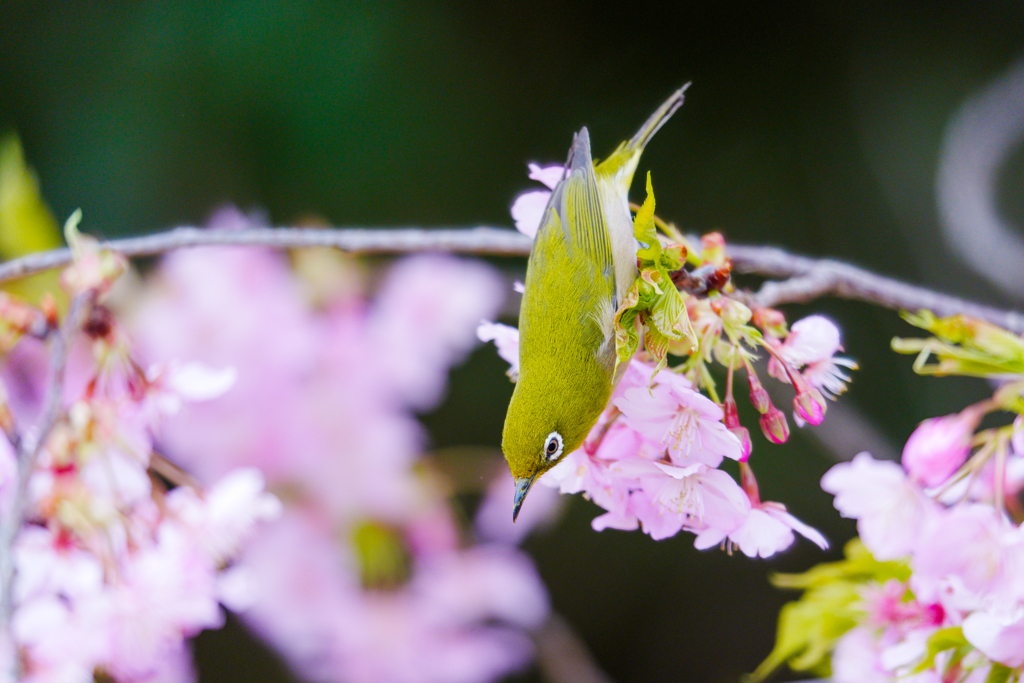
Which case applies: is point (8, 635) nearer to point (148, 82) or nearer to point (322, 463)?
point (322, 463)

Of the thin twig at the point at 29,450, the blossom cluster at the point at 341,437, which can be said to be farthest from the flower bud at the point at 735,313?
the blossom cluster at the point at 341,437

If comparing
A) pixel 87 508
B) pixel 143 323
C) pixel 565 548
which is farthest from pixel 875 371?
pixel 87 508

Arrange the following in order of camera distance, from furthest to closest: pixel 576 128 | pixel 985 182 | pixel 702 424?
pixel 576 128, pixel 985 182, pixel 702 424

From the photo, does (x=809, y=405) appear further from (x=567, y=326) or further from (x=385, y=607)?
(x=385, y=607)

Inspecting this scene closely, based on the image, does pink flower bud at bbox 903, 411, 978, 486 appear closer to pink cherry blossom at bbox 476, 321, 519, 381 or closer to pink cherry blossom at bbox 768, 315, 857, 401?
pink cherry blossom at bbox 768, 315, 857, 401

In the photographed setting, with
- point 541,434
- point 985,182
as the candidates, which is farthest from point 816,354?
point 985,182
